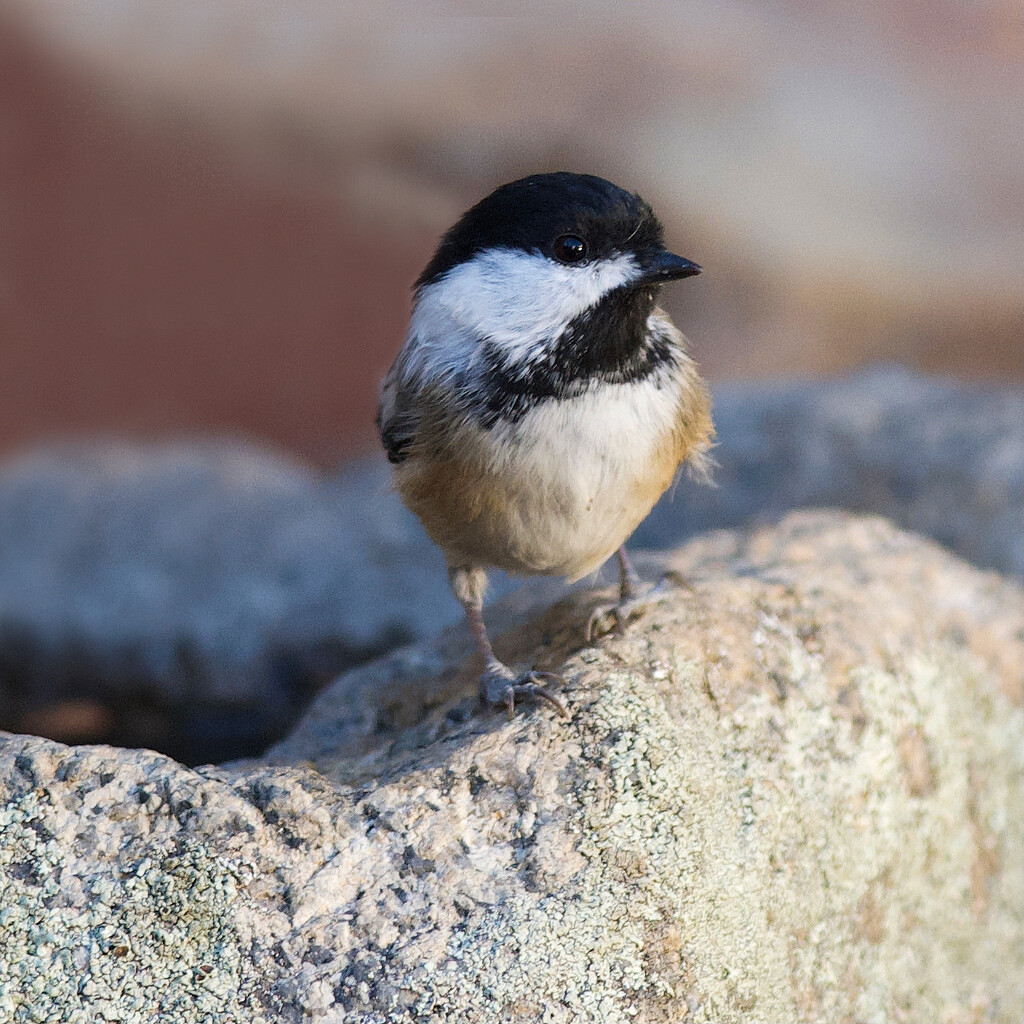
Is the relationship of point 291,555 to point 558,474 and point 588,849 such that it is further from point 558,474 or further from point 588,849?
point 588,849

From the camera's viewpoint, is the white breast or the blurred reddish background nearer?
the white breast

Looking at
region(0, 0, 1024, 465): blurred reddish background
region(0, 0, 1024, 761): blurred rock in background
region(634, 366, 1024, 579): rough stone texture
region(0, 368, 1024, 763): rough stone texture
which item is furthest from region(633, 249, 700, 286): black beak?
region(0, 0, 1024, 465): blurred reddish background

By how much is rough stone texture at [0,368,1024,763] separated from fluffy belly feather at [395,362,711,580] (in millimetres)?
1527

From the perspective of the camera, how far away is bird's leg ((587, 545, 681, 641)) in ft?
6.39

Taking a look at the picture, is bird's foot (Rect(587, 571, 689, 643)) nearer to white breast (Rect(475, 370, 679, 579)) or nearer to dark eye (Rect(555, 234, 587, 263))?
white breast (Rect(475, 370, 679, 579))

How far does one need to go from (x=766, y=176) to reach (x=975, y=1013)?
11.4 feet

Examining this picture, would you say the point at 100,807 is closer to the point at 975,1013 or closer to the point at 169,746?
the point at 975,1013

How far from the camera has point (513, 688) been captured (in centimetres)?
173

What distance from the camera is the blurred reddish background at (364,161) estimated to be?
4.08m

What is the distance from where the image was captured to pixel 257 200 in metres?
4.26

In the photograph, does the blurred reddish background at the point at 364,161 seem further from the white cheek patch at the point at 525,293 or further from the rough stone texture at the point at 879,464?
the white cheek patch at the point at 525,293

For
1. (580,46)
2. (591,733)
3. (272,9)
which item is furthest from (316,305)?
(591,733)

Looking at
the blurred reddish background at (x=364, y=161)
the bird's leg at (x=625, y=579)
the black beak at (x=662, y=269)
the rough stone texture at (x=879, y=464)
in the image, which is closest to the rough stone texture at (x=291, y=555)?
the rough stone texture at (x=879, y=464)

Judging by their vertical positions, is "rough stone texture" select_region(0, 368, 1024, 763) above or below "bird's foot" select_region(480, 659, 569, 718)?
above
